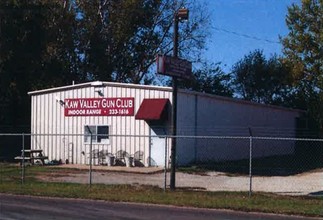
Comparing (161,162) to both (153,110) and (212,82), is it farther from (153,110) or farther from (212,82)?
(212,82)

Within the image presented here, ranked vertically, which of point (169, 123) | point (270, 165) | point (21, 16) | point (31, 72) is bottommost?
point (270, 165)

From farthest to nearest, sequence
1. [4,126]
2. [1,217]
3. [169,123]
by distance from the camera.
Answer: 1. [4,126]
2. [169,123]
3. [1,217]

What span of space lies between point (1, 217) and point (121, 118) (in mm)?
18865

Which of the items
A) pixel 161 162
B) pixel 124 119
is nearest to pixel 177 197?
pixel 161 162

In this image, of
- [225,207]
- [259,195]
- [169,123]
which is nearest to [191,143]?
[169,123]

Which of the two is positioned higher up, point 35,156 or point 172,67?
point 172,67

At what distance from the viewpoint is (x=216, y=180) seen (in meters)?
24.4

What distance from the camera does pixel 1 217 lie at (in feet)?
42.4

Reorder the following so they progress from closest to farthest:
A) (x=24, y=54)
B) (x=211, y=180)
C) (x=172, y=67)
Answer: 1. (x=172, y=67)
2. (x=211, y=180)
3. (x=24, y=54)

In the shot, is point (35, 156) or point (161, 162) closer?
point (161, 162)

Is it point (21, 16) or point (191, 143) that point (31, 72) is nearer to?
point (21, 16)

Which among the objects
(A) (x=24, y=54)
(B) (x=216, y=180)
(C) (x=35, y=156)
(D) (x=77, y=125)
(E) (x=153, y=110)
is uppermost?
→ (A) (x=24, y=54)

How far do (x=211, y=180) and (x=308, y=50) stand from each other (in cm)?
2388

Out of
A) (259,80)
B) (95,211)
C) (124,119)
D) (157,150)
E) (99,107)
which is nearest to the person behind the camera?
(95,211)
